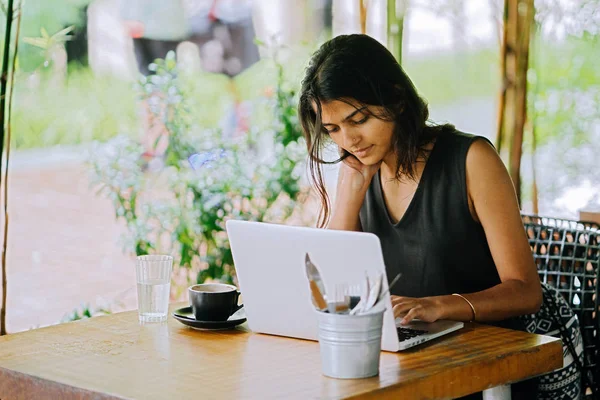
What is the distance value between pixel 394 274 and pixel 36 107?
124 centimetres

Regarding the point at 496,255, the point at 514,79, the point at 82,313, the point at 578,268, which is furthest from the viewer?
the point at 514,79

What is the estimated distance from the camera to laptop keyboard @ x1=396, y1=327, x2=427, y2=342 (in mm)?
1583

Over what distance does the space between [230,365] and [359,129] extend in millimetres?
682

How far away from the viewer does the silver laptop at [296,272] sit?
58.9 inches

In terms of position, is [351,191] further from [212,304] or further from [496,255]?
[212,304]

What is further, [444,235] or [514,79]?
[514,79]

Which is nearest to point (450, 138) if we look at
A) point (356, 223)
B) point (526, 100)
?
point (356, 223)

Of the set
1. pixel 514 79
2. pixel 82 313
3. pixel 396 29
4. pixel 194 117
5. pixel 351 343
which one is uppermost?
pixel 396 29

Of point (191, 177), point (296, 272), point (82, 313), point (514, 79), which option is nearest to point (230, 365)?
point (296, 272)

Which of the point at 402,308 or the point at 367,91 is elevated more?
the point at 367,91

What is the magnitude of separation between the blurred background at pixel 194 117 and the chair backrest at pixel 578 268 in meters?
0.47

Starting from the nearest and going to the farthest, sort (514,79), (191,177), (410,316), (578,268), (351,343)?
(351,343) → (410,316) → (578,268) → (191,177) → (514,79)

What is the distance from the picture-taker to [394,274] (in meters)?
2.12

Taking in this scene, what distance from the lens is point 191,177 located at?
3.07 metres
